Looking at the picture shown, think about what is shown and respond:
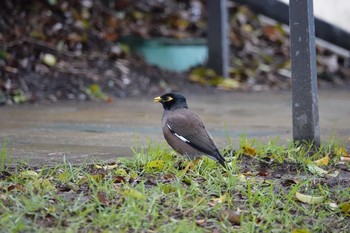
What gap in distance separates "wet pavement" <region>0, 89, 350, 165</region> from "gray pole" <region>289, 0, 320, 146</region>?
33 centimetres

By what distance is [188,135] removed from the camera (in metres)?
5.32

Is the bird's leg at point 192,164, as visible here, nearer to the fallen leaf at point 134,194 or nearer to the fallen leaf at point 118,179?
the fallen leaf at point 118,179

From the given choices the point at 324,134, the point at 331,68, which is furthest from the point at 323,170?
the point at 331,68

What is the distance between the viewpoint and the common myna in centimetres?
510

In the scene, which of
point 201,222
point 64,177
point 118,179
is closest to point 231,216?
point 201,222

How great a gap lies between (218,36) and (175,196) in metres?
6.61

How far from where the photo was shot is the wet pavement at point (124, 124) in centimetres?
579

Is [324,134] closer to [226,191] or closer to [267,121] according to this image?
[267,121]

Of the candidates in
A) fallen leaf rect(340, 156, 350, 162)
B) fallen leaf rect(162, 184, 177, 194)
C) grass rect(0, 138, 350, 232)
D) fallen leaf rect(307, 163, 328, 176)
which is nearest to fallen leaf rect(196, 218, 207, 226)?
grass rect(0, 138, 350, 232)

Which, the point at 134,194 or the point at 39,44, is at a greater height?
the point at 39,44

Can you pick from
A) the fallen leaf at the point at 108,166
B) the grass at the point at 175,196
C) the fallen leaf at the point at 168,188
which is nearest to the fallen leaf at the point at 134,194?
the grass at the point at 175,196

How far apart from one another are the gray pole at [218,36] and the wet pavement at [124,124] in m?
0.82

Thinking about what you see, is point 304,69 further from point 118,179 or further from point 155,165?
point 118,179

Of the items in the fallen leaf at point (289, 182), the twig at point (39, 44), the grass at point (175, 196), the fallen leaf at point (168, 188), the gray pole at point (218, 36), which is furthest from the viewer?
the gray pole at point (218, 36)
